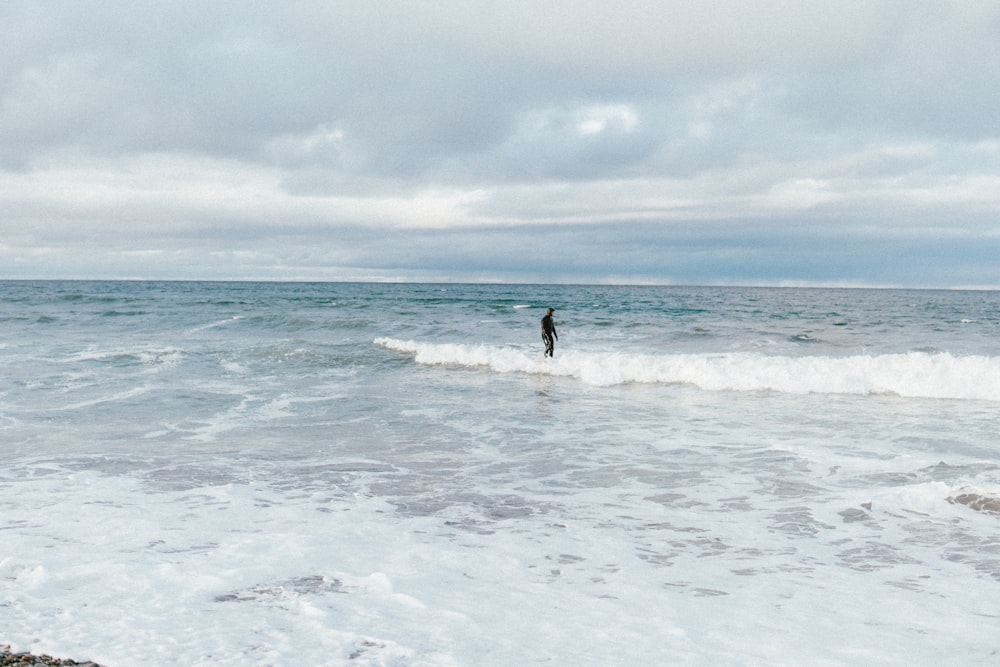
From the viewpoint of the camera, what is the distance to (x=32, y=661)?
4113mm

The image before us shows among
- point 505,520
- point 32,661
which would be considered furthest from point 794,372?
point 32,661

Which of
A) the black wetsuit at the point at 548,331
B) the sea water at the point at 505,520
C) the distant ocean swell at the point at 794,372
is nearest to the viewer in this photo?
the sea water at the point at 505,520

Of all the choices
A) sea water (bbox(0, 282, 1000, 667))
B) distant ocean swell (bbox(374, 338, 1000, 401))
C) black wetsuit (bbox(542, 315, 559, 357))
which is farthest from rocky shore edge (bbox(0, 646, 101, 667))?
black wetsuit (bbox(542, 315, 559, 357))

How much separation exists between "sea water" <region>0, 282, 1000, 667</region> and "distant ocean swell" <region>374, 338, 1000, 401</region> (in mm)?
Answer: 104

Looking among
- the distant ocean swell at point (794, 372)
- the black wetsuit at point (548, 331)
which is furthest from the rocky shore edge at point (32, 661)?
the black wetsuit at point (548, 331)

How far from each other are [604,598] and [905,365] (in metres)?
17.2

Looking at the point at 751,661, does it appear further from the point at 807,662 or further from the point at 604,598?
the point at 604,598

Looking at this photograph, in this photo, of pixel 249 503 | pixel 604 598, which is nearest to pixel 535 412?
pixel 249 503

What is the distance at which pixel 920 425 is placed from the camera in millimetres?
13156

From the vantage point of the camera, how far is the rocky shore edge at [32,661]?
4055 millimetres

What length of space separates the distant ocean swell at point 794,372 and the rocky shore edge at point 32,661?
16115 mm

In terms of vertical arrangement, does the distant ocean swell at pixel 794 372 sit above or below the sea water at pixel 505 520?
above

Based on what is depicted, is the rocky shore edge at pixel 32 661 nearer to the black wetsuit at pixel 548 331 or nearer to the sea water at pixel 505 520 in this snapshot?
the sea water at pixel 505 520

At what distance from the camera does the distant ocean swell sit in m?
17.2
